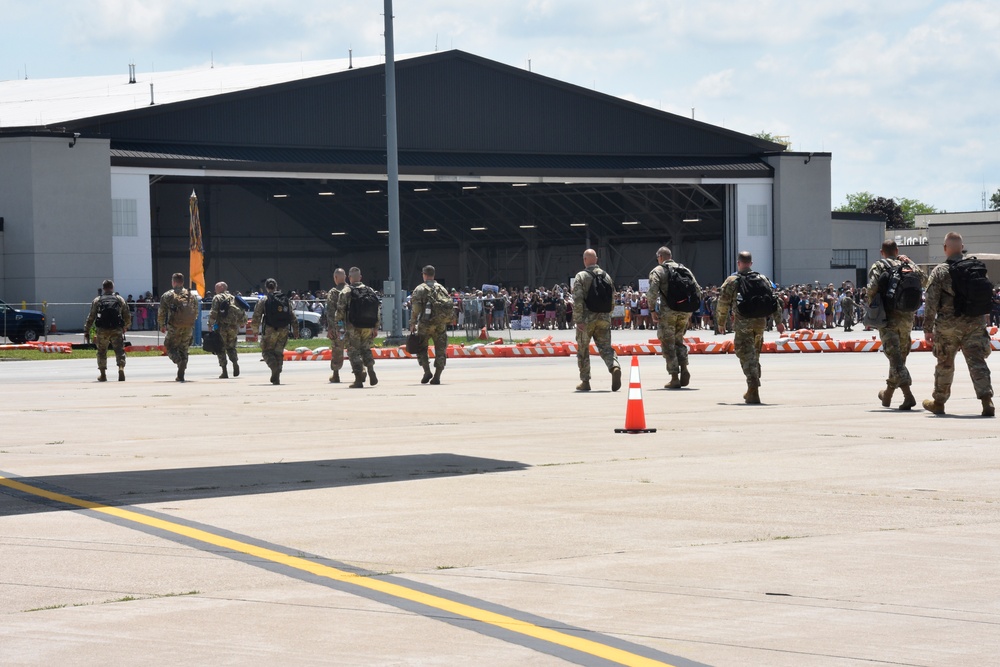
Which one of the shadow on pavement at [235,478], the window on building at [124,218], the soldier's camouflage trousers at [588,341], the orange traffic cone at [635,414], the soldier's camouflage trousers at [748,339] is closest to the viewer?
the shadow on pavement at [235,478]

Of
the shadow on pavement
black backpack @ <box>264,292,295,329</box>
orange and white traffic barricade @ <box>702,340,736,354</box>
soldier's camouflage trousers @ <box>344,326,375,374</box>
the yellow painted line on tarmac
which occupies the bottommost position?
the yellow painted line on tarmac

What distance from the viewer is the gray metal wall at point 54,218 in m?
50.6

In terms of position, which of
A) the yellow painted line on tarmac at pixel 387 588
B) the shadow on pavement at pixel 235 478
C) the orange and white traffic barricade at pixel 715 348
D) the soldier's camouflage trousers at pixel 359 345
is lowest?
the yellow painted line on tarmac at pixel 387 588

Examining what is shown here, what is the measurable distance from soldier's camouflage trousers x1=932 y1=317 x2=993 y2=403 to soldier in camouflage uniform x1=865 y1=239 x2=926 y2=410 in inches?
37.5

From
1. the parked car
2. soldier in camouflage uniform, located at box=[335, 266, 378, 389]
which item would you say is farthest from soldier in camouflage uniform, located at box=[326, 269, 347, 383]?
the parked car

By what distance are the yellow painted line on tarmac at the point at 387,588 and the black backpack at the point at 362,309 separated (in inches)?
492

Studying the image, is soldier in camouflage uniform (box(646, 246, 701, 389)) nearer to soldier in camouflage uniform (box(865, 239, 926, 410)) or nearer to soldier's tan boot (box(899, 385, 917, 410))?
soldier in camouflage uniform (box(865, 239, 926, 410))

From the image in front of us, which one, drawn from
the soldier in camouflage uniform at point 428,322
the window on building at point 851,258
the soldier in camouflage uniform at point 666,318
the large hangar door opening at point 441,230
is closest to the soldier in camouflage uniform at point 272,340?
the soldier in camouflage uniform at point 428,322

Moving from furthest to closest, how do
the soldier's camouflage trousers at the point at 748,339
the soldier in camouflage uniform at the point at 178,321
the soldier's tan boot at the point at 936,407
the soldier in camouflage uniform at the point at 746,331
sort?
1. the soldier in camouflage uniform at the point at 178,321
2. the soldier's camouflage trousers at the point at 748,339
3. the soldier in camouflage uniform at the point at 746,331
4. the soldier's tan boot at the point at 936,407

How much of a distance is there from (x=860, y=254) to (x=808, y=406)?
65475 millimetres

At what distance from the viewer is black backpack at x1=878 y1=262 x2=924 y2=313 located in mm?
16266

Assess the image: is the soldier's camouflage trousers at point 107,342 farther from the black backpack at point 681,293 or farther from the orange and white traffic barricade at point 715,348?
the orange and white traffic barricade at point 715,348

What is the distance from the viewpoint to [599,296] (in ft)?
65.8

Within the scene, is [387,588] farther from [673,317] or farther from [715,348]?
[715,348]
